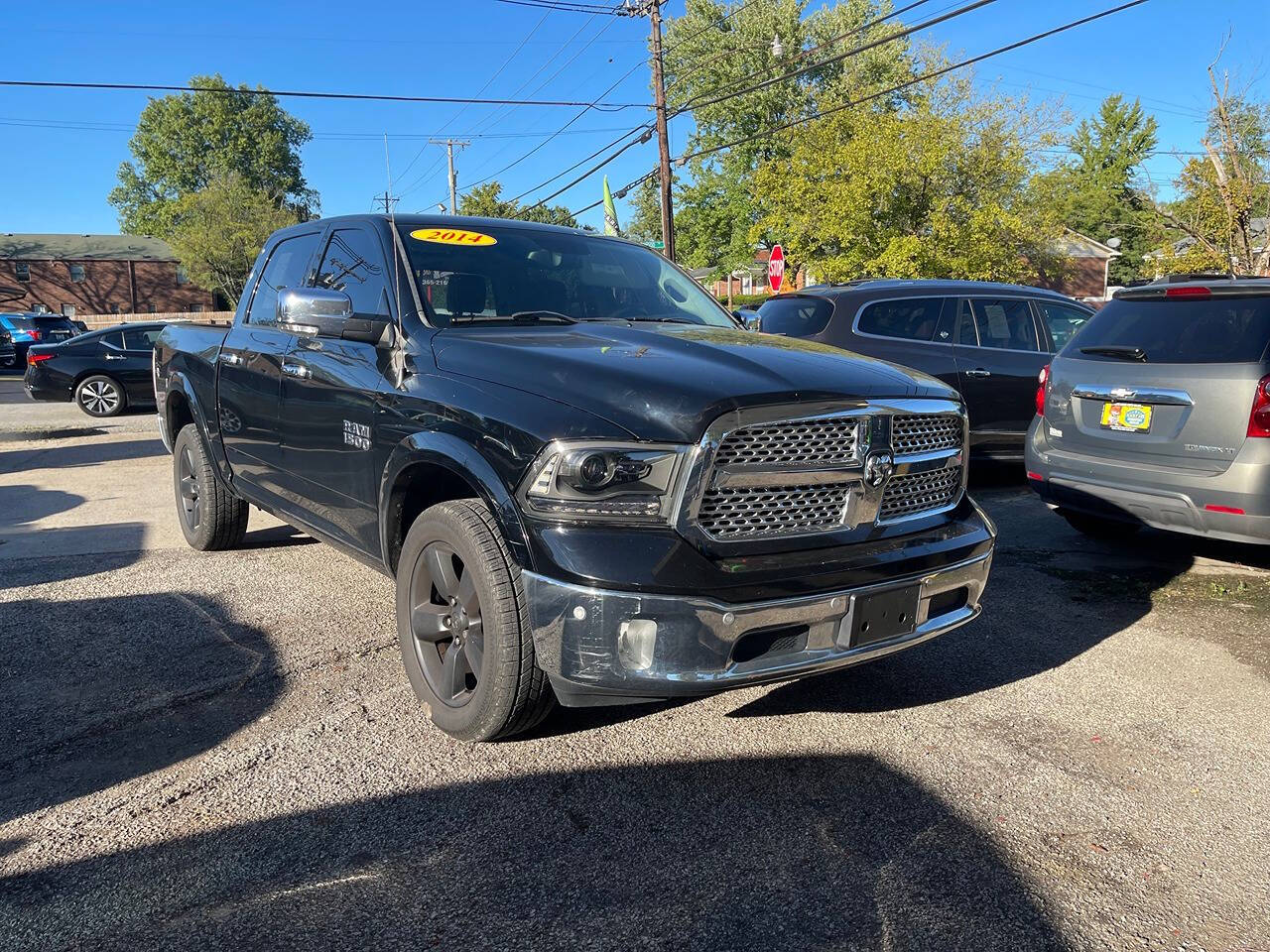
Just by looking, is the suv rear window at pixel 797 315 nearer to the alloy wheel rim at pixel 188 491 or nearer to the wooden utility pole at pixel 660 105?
the alloy wheel rim at pixel 188 491

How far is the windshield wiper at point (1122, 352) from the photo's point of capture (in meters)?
5.38

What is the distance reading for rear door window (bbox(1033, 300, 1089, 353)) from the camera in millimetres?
8547

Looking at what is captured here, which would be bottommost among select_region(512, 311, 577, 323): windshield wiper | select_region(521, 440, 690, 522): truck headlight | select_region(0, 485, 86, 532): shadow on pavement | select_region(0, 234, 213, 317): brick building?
select_region(0, 485, 86, 532): shadow on pavement

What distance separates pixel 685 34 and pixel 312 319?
46.6 meters

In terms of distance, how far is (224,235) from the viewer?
51.4 m

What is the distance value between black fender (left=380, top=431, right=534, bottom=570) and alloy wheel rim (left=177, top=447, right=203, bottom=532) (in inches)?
117

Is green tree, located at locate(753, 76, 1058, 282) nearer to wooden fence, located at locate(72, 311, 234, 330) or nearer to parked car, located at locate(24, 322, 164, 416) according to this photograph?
parked car, located at locate(24, 322, 164, 416)

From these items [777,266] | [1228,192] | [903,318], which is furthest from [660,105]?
[903,318]

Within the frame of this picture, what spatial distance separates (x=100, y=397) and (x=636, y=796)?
14606 millimetres

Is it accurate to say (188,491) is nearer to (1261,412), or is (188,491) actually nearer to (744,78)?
(1261,412)

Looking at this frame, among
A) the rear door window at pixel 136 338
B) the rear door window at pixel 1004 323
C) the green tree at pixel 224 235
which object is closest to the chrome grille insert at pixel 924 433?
the rear door window at pixel 1004 323

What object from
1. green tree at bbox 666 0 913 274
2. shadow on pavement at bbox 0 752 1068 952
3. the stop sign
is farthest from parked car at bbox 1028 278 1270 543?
green tree at bbox 666 0 913 274

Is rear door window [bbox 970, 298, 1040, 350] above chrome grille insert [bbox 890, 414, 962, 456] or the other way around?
above

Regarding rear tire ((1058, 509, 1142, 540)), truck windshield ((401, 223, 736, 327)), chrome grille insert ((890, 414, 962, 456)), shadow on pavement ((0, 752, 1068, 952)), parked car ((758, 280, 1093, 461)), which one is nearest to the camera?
shadow on pavement ((0, 752, 1068, 952))
